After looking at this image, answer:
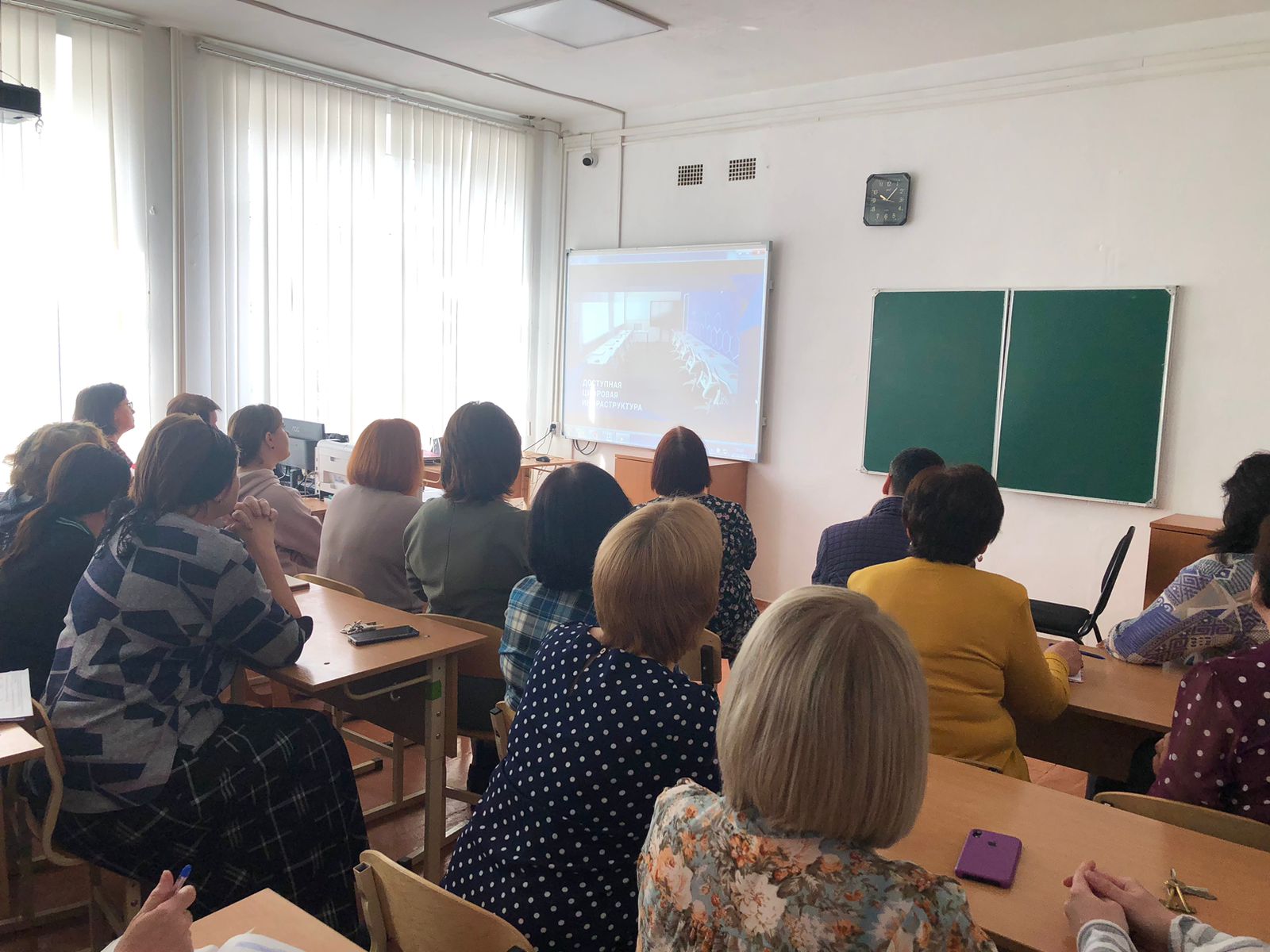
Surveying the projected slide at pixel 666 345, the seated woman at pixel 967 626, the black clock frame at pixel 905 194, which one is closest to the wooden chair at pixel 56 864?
the seated woman at pixel 967 626

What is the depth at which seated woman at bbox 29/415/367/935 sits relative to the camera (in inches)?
78.6

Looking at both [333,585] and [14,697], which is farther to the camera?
[333,585]

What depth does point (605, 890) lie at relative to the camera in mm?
1441

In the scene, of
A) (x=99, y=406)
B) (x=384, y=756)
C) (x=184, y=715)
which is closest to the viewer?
(x=184, y=715)

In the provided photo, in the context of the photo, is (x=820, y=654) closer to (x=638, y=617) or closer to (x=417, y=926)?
(x=638, y=617)

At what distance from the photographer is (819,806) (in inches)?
39.9

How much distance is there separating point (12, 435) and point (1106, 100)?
18.6 feet

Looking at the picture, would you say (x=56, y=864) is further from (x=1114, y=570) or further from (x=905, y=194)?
(x=905, y=194)

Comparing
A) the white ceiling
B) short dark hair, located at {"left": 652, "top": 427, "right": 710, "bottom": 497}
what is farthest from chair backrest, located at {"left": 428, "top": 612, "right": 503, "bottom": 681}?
the white ceiling

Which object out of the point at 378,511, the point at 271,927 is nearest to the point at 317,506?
the point at 378,511

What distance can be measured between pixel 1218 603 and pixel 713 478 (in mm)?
3605

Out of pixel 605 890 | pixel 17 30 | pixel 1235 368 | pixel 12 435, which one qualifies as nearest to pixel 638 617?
pixel 605 890

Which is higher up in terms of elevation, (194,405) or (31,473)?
(194,405)

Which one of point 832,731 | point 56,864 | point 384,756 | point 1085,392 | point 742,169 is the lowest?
point 384,756
